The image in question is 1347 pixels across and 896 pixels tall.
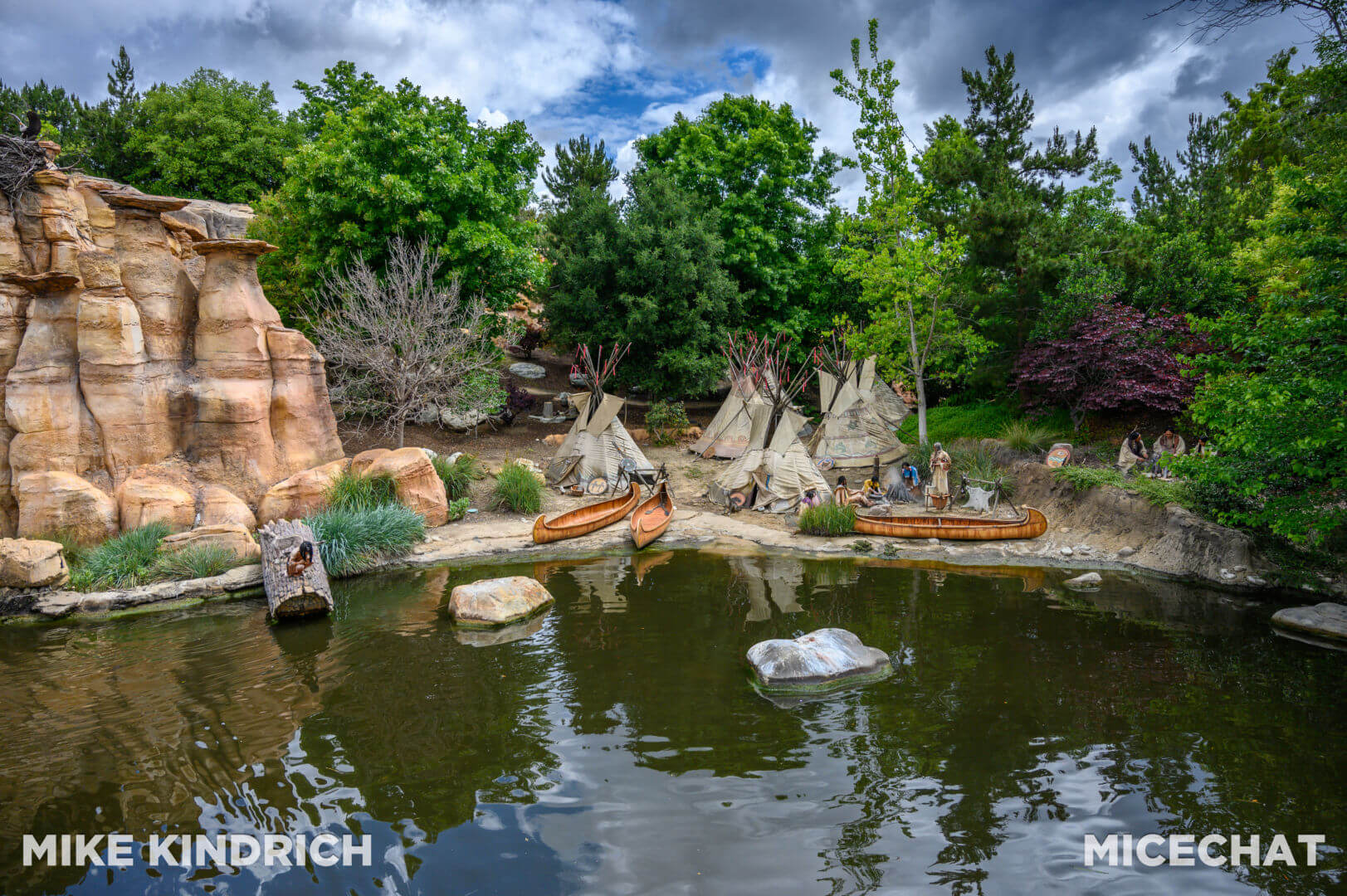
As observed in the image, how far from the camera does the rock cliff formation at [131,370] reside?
488 inches

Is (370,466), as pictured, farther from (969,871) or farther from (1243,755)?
(1243,755)

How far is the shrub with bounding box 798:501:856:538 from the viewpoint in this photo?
46.9 feet

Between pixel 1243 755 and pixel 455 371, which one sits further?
pixel 455 371

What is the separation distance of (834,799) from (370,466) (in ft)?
39.2

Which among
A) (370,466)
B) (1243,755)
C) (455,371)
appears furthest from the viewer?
(455,371)

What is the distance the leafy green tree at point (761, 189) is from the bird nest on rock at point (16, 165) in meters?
17.3

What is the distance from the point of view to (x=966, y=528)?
13.6m

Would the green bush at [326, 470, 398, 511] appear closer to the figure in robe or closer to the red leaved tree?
the figure in robe

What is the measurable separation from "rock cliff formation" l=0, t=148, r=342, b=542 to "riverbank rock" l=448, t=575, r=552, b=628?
19.0ft

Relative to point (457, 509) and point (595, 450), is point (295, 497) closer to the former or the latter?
point (457, 509)

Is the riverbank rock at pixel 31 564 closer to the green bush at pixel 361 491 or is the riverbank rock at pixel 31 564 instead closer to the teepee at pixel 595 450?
the green bush at pixel 361 491

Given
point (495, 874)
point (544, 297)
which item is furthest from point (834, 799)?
point (544, 297)

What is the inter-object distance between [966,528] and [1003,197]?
8.72m

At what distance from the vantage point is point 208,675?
845 cm
